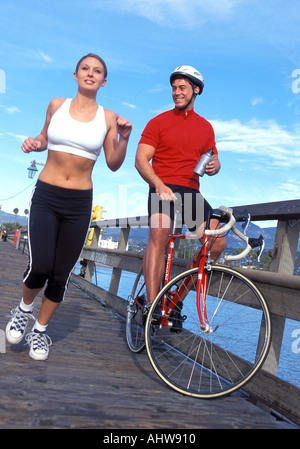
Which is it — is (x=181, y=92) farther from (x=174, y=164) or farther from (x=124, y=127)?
(x=124, y=127)

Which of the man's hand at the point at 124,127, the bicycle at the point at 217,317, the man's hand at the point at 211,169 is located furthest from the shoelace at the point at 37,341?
the man's hand at the point at 211,169

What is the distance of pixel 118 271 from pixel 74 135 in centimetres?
386

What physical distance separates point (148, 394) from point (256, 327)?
2.53ft

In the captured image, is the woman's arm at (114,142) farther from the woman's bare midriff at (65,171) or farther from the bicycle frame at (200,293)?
the bicycle frame at (200,293)

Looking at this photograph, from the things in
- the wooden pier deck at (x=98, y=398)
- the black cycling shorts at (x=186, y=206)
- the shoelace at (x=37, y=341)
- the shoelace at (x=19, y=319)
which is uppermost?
the black cycling shorts at (x=186, y=206)

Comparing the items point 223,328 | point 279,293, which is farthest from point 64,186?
point 279,293

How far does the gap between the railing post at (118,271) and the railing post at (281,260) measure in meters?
3.95

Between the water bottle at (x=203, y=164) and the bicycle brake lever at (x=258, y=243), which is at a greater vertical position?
the water bottle at (x=203, y=164)

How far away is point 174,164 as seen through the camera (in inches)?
145

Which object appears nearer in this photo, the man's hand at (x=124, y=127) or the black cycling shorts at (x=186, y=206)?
the man's hand at (x=124, y=127)

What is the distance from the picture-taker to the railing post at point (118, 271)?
6.95 meters

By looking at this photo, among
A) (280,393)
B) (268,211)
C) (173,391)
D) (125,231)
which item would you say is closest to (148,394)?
(173,391)
